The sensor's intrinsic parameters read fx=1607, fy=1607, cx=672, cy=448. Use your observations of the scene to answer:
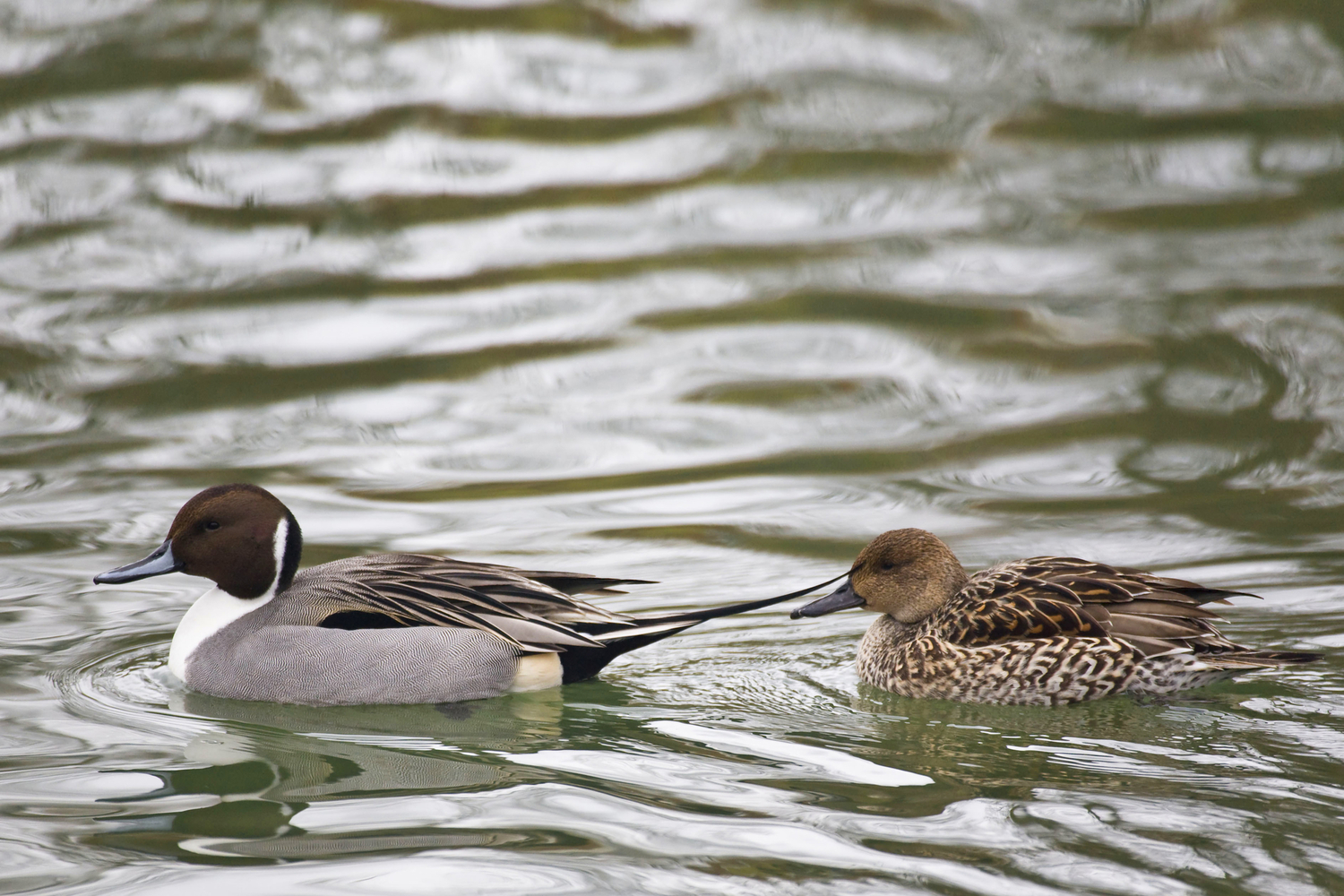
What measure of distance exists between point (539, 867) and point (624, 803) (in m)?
0.45

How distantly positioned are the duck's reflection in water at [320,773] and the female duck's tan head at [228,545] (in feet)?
1.47

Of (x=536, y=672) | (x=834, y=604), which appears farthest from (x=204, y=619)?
(x=834, y=604)

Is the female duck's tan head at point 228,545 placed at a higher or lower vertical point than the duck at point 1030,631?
higher

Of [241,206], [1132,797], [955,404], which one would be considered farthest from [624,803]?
[241,206]

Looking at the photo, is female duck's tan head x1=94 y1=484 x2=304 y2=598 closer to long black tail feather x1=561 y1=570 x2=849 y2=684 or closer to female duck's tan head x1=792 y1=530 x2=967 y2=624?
long black tail feather x1=561 y1=570 x2=849 y2=684

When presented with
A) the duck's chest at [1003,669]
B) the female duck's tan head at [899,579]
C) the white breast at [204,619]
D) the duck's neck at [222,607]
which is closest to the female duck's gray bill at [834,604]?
the female duck's tan head at [899,579]

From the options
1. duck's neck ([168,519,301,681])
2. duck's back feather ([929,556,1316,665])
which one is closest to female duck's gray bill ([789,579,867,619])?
duck's back feather ([929,556,1316,665])

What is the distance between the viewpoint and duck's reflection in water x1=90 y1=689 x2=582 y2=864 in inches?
173

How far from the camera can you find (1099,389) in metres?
9.46

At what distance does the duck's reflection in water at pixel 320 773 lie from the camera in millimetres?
4398

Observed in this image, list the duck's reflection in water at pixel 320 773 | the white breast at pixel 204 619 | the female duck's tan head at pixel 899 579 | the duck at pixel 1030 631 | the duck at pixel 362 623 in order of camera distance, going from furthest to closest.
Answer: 1. the female duck's tan head at pixel 899 579
2. the white breast at pixel 204 619
3. the duck at pixel 362 623
4. the duck at pixel 1030 631
5. the duck's reflection in water at pixel 320 773

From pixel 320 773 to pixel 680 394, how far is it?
4.92 m

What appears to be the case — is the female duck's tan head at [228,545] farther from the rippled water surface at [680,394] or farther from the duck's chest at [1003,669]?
the duck's chest at [1003,669]

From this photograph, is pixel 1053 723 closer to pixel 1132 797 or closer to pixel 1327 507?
pixel 1132 797
